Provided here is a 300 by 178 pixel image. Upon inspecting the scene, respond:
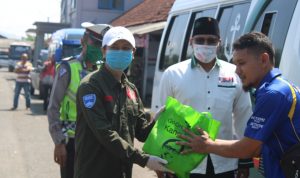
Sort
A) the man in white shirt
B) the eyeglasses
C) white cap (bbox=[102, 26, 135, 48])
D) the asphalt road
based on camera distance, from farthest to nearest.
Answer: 1. the asphalt road
2. the eyeglasses
3. the man in white shirt
4. white cap (bbox=[102, 26, 135, 48])

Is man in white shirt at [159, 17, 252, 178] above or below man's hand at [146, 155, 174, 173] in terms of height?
above

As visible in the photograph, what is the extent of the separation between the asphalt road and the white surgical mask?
14.9 feet

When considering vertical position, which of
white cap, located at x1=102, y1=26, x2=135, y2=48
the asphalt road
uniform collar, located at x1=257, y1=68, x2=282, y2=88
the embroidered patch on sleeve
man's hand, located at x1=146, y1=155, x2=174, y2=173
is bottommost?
the asphalt road

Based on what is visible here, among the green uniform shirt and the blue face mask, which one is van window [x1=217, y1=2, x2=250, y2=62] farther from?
the green uniform shirt

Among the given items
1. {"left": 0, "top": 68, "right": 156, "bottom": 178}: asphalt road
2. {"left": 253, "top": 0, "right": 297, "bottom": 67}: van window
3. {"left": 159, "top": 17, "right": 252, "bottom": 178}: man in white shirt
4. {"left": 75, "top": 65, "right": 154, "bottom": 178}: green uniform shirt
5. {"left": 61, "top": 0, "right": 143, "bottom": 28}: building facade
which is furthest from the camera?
{"left": 61, "top": 0, "right": 143, "bottom": 28}: building facade

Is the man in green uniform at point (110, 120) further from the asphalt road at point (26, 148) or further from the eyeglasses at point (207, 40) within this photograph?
the asphalt road at point (26, 148)

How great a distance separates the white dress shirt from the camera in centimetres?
396

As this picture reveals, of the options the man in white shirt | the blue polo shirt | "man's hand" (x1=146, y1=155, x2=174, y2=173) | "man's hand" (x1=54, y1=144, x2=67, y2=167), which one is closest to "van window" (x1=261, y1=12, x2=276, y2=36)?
the man in white shirt

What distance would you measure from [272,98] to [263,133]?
0.19m

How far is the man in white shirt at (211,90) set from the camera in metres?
3.95

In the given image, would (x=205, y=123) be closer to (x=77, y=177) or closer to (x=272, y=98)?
(x=272, y=98)

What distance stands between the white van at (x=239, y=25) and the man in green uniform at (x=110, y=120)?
45.9 inches

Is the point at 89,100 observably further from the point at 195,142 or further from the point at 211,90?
the point at 211,90

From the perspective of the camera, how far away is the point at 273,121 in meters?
2.91
